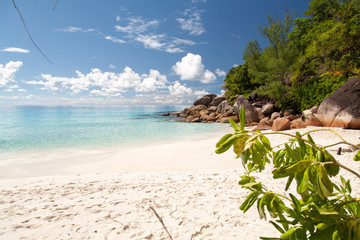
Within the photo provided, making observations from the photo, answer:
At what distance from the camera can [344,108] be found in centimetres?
1015

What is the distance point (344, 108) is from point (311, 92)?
6369mm

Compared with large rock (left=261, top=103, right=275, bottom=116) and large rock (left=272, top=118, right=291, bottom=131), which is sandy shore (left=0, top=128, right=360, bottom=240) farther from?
large rock (left=261, top=103, right=275, bottom=116)

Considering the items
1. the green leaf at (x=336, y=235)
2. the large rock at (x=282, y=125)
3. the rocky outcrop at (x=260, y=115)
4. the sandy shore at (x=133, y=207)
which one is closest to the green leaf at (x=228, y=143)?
the green leaf at (x=336, y=235)

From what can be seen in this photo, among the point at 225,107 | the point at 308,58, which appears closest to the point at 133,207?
the point at 308,58

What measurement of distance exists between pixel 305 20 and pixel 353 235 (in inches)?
1410

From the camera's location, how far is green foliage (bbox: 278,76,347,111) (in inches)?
561

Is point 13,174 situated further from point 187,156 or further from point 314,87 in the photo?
point 314,87

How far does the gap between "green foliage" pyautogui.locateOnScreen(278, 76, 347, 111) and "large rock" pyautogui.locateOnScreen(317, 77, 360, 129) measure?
3390 millimetres

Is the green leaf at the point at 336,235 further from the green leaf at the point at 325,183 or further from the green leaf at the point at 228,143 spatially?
the green leaf at the point at 228,143

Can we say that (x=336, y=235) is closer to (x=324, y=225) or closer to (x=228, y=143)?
(x=324, y=225)

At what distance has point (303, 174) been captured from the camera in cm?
75

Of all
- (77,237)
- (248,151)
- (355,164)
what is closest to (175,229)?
(77,237)

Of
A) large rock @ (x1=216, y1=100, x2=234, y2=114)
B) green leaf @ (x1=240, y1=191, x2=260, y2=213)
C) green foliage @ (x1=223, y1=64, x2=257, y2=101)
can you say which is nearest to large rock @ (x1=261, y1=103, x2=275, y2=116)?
large rock @ (x1=216, y1=100, x2=234, y2=114)

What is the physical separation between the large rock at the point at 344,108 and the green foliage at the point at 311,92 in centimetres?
339
